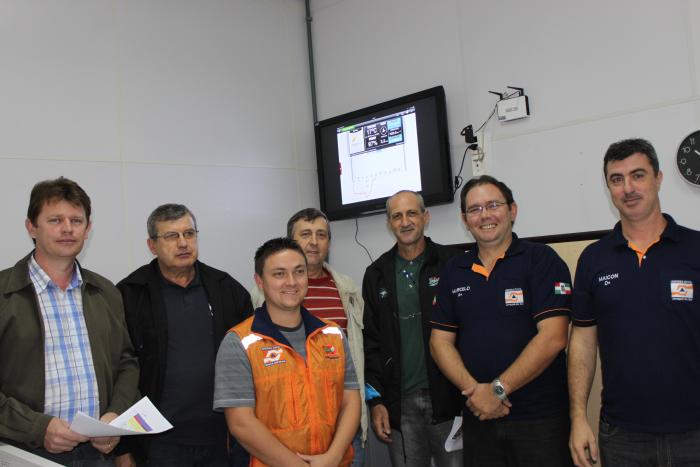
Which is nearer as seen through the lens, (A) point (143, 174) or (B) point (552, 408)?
(B) point (552, 408)

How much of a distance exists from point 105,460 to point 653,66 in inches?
122

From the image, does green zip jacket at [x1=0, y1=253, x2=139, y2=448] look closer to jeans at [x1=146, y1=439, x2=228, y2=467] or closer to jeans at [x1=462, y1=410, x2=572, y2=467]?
jeans at [x1=146, y1=439, x2=228, y2=467]

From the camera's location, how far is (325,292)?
293 cm

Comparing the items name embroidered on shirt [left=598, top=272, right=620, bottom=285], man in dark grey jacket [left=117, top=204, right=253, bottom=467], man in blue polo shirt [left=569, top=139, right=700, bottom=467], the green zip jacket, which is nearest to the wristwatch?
man in blue polo shirt [left=569, top=139, right=700, bottom=467]

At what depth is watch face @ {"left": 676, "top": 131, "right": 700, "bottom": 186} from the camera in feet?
10.2

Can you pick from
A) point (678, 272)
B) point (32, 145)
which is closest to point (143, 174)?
point (32, 145)

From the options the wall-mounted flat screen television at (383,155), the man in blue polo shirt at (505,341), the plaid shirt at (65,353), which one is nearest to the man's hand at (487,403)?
the man in blue polo shirt at (505,341)

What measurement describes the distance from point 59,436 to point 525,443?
5.18 ft

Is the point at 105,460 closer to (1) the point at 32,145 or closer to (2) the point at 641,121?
(1) the point at 32,145

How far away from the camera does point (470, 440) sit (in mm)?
2459

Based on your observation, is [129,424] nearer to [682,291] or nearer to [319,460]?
[319,460]

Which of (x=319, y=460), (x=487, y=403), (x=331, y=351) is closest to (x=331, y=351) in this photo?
(x=331, y=351)

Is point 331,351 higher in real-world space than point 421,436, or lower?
higher

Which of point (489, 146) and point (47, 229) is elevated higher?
point (489, 146)
